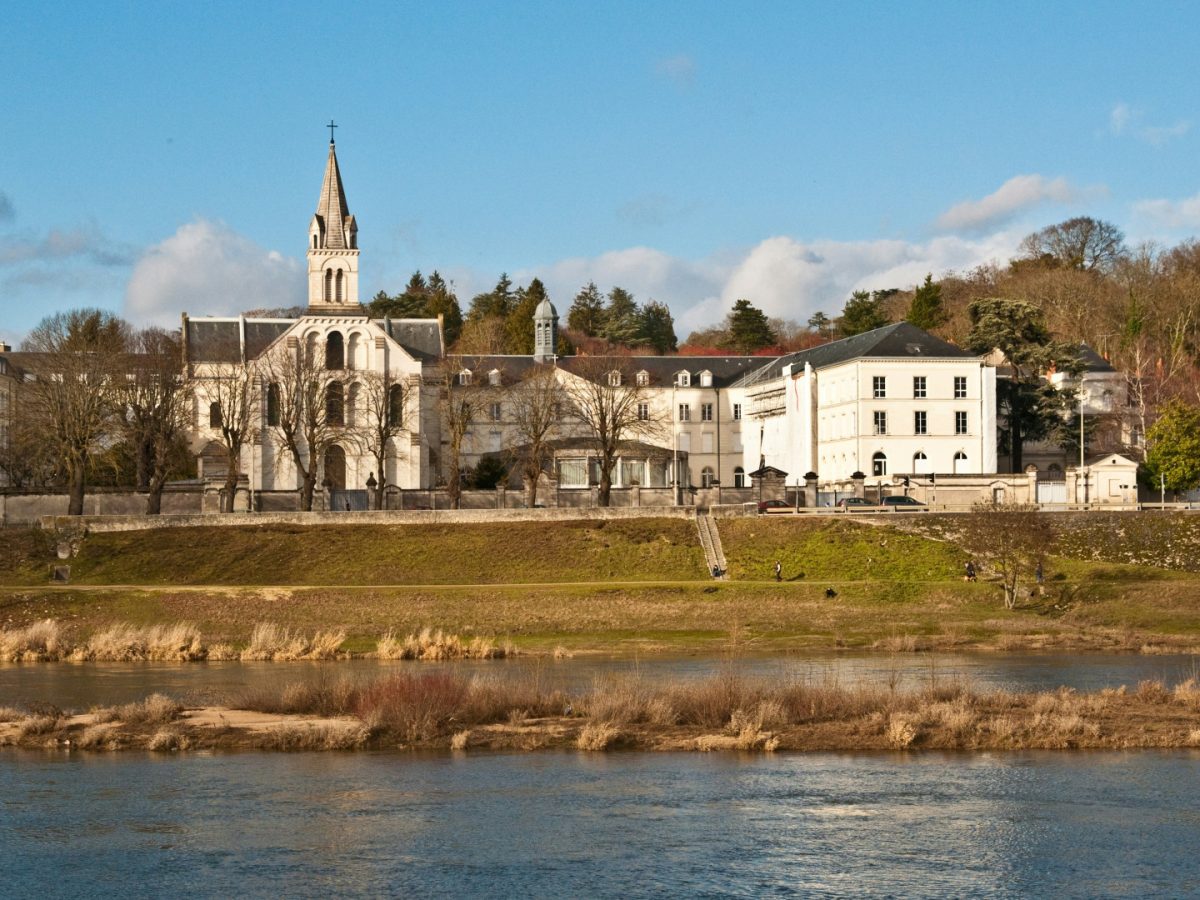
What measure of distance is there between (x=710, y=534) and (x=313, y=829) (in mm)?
48265

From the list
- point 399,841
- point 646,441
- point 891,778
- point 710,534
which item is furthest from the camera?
point 646,441

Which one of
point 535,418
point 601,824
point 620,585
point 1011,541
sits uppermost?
point 535,418

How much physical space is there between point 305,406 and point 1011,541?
40961 millimetres

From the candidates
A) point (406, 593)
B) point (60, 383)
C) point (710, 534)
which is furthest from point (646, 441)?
point (406, 593)

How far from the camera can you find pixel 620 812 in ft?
81.8

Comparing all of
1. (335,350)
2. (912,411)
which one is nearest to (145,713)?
(335,350)

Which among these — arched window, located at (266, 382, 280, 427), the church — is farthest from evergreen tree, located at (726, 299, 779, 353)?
arched window, located at (266, 382, 280, 427)

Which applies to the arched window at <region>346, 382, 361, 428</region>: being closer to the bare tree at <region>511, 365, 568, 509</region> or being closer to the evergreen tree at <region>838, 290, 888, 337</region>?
the bare tree at <region>511, 365, 568, 509</region>

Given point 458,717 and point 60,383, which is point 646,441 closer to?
point 60,383

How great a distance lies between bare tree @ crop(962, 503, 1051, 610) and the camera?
2345 inches

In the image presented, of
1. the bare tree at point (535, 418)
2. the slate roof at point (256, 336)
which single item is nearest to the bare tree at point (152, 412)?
the slate roof at point (256, 336)

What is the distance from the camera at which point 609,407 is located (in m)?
91.3

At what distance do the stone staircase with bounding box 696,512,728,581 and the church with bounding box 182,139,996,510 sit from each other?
836 centimetres

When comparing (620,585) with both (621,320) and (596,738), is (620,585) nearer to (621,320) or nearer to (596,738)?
(596,738)
